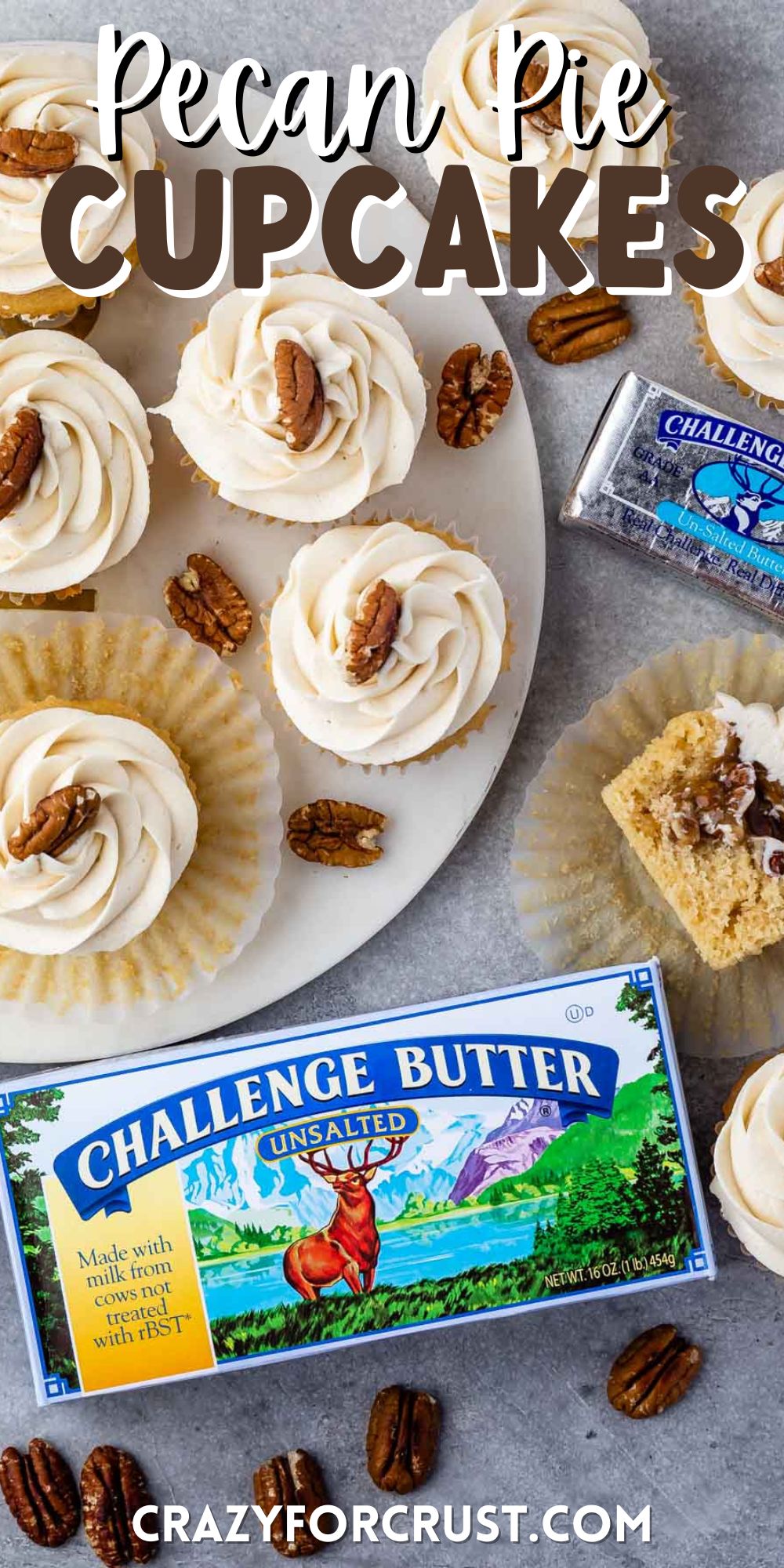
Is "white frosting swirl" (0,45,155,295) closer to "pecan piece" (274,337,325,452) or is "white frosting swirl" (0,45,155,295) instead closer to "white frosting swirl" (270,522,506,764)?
"pecan piece" (274,337,325,452)

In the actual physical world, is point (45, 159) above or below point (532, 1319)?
above

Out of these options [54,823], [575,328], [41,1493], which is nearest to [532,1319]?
[41,1493]

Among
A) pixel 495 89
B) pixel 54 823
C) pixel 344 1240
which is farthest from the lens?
pixel 495 89

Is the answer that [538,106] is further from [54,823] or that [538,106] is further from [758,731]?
[54,823]

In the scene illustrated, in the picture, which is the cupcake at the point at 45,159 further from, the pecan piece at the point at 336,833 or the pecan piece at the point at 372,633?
the pecan piece at the point at 336,833

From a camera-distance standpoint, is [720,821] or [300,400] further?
[720,821]

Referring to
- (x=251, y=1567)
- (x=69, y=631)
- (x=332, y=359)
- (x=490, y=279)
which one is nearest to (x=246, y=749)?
(x=69, y=631)

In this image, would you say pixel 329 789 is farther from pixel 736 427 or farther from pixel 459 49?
pixel 459 49

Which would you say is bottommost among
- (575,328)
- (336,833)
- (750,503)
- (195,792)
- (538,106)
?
(336,833)
